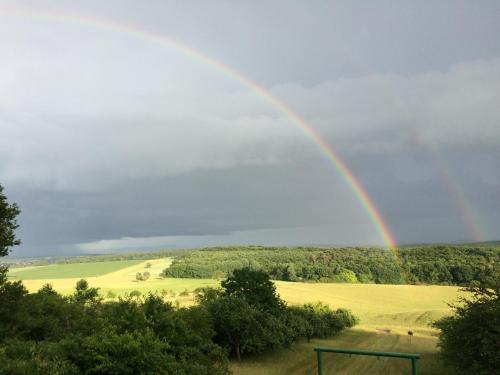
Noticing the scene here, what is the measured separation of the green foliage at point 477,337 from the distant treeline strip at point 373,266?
95404 millimetres

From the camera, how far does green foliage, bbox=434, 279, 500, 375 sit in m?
28.9

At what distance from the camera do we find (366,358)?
42.5m

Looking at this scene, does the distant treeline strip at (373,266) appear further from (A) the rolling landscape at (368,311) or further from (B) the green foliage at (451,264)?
(A) the rolling landscape at (368,311)

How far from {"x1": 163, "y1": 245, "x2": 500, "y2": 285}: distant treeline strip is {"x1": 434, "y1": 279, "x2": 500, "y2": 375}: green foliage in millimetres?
95404

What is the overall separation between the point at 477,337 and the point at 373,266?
4921 inches

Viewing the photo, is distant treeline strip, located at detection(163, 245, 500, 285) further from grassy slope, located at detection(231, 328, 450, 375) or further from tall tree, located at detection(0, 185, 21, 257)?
tall tree, located at detection(0, 185, 21, 257)

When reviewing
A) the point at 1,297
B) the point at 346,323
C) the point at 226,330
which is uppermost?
the point at 1,297

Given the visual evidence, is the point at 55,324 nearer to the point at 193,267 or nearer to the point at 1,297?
the point at 1,297

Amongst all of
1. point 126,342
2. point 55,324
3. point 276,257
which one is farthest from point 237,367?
point 276,257

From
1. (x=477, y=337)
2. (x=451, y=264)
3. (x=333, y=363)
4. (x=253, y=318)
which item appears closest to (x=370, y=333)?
(x=333, y=363)

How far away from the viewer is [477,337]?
Result: 30.2 meters

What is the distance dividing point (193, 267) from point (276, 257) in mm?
37423

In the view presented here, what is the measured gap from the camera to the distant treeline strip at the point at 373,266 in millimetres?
131000

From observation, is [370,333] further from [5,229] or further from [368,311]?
[5,229]
